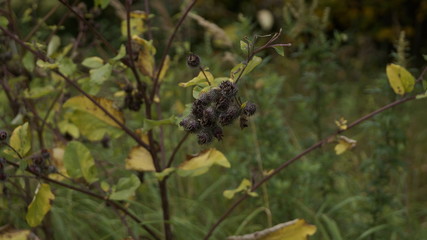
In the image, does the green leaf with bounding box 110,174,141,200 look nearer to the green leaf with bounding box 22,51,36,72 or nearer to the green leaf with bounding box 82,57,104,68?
the green leaf with bounding box 82,57,104,68

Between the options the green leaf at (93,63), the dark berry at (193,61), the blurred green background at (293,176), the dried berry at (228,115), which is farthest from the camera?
the blurred green background at (293,176)

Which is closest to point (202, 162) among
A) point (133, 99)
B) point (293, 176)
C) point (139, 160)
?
point (139, 160)

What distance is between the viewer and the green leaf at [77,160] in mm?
1553

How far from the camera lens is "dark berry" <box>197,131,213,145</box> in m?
1.11

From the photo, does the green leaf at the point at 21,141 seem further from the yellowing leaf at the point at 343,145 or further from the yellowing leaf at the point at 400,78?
the yellowing leaf at the point at 400,78

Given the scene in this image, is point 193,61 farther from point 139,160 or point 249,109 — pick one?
point 139,160

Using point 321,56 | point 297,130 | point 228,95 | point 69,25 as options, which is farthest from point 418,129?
point 69,25

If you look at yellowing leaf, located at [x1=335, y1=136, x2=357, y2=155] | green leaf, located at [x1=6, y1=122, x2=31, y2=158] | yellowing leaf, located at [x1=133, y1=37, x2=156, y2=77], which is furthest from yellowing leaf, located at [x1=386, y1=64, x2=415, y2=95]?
green leaf, located at [x1=6, y1=122, x2=31, y2=158]

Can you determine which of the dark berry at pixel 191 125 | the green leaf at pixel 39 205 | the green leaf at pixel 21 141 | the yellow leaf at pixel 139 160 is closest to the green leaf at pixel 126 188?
the yellow leaf at pixel 139 160

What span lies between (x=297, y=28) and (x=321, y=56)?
179mm

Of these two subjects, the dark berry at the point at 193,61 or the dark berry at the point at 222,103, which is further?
the dark berry at the point at 193,61

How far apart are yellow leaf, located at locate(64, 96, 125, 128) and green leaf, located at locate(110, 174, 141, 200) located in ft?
0.63

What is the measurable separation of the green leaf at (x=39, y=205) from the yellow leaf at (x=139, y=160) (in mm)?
263

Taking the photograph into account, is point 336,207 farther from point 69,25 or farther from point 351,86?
point 69,25
